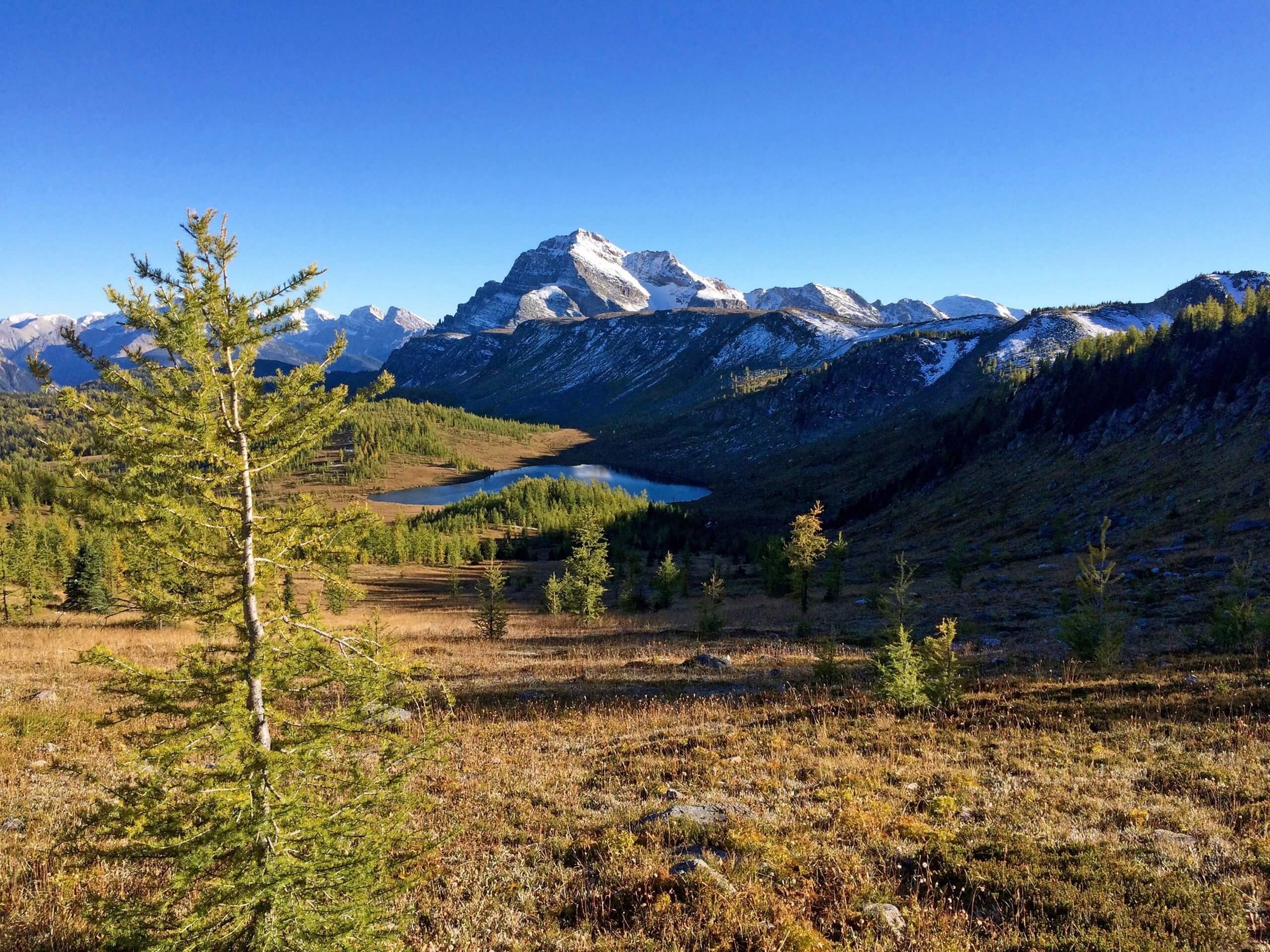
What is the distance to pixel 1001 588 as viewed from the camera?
46.5m

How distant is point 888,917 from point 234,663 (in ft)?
27.4

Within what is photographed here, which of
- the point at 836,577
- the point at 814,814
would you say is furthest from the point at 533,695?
the point at 836,577

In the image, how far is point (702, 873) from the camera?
8.33m

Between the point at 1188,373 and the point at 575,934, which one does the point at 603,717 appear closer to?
the point at 575,934

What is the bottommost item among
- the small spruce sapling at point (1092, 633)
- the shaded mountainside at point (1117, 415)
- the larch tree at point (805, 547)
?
the small spruce sapling at point (1092, 633)

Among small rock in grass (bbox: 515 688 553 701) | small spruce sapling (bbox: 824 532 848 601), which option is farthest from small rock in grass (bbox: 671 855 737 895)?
small spruce sapling (bbox: 824 532 848 601)

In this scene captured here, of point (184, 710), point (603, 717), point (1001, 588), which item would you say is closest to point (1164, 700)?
point (603, 717)

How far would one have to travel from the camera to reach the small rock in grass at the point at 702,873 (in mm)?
8172

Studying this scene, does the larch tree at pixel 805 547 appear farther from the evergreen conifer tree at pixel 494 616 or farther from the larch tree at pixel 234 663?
the larch tree at pixel 234 663

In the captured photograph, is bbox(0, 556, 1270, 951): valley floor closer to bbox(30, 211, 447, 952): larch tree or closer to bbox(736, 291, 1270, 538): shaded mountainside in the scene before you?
bbox(30, 211, 447, 952): larch tree

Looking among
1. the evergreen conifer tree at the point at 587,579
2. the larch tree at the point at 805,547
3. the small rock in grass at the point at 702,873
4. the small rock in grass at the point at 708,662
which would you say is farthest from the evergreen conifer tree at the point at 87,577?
the small rock in grass at the point at 702,873

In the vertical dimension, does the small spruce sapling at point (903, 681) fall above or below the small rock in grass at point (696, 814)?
above

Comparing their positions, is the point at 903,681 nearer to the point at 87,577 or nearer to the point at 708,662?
the point at 708,662

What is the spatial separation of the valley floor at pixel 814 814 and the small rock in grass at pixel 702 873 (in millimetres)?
64
